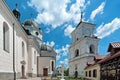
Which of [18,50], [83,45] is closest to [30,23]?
[83,45]

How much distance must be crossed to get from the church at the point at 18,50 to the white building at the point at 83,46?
5953mm

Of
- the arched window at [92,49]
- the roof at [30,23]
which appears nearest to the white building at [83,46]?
the arched window at [92,49]

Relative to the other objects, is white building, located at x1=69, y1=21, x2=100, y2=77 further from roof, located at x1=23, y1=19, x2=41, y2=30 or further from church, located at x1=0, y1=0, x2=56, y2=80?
roof, located at x1=23, y1=19, x2=41, y2=30

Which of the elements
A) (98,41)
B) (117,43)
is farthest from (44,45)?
(117,43)

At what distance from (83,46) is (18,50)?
2156cm

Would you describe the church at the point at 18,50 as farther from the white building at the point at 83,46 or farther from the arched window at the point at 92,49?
the arched window at the point at 92,49

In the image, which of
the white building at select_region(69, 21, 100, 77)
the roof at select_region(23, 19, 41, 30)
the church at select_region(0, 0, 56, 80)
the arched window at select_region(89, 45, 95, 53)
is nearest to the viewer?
the church at select_region(0, 0, 56, 80)

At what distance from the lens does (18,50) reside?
28.1 metres

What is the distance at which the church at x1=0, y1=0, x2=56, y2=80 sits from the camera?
2043 cm

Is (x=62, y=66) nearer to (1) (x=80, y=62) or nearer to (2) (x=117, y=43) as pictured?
(2) (x=117, y=43)

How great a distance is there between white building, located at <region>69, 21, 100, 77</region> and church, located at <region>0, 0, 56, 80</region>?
5953 mm

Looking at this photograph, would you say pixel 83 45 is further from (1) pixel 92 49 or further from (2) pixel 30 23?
(2) pixel 30 23

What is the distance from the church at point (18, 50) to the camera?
2043cm

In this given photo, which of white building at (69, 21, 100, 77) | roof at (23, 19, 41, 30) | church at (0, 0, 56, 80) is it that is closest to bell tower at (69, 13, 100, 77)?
white building at (69, 21, 100, 77)
